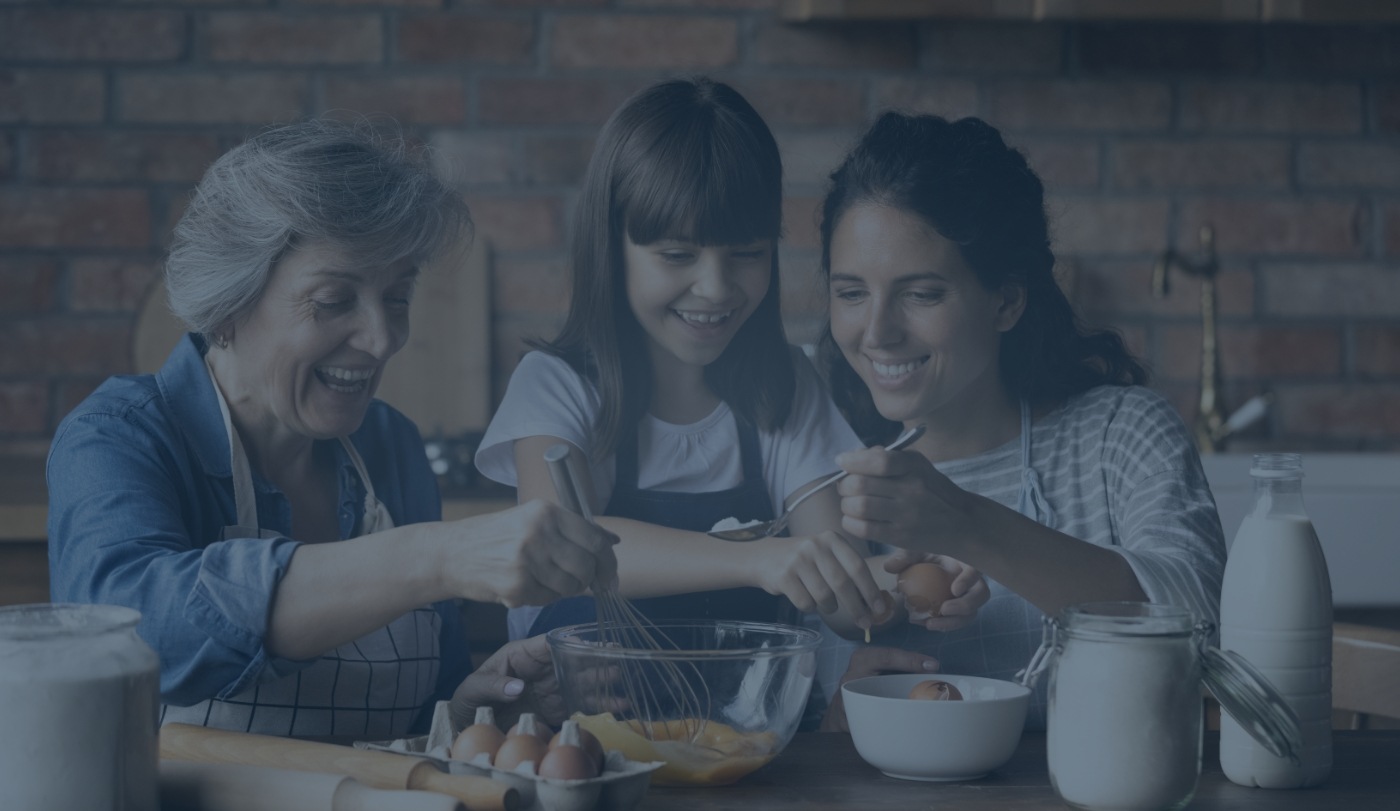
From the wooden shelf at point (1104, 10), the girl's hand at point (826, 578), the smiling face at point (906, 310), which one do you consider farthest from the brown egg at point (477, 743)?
the wooden shelf at point (1104, 10)

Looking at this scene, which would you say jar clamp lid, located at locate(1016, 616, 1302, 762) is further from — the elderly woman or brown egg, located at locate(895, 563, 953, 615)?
the elderly woman

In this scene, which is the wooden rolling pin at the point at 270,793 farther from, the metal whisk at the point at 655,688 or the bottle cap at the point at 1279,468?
the bottle cap at the point at 1279,468

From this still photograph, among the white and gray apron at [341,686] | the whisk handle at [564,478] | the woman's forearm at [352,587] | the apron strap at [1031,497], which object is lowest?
the white and gray apron at [341,686]

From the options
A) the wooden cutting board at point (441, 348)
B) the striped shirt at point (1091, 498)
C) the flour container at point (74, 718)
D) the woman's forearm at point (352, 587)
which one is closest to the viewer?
the flour container at point (74, 718)

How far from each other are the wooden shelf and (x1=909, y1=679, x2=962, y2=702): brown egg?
3.96ft

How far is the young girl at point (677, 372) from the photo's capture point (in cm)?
108

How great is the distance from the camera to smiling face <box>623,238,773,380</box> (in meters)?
1.08

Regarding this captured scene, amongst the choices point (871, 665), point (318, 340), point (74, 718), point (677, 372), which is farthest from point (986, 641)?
point (74, 718)

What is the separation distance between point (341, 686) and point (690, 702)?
38 centimetres

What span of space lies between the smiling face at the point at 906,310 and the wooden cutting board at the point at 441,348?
31.6 inches

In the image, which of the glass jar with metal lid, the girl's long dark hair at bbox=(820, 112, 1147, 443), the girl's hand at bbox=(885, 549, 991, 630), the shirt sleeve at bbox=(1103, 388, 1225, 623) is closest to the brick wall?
the girl's long dark hair at bbox=(820, 112, 1147, 443)

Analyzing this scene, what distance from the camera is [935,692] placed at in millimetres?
862

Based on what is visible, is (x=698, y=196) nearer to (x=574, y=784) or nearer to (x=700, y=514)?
(x=700, y=514)

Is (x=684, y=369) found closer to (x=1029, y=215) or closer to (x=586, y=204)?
(x=586, y=204)
